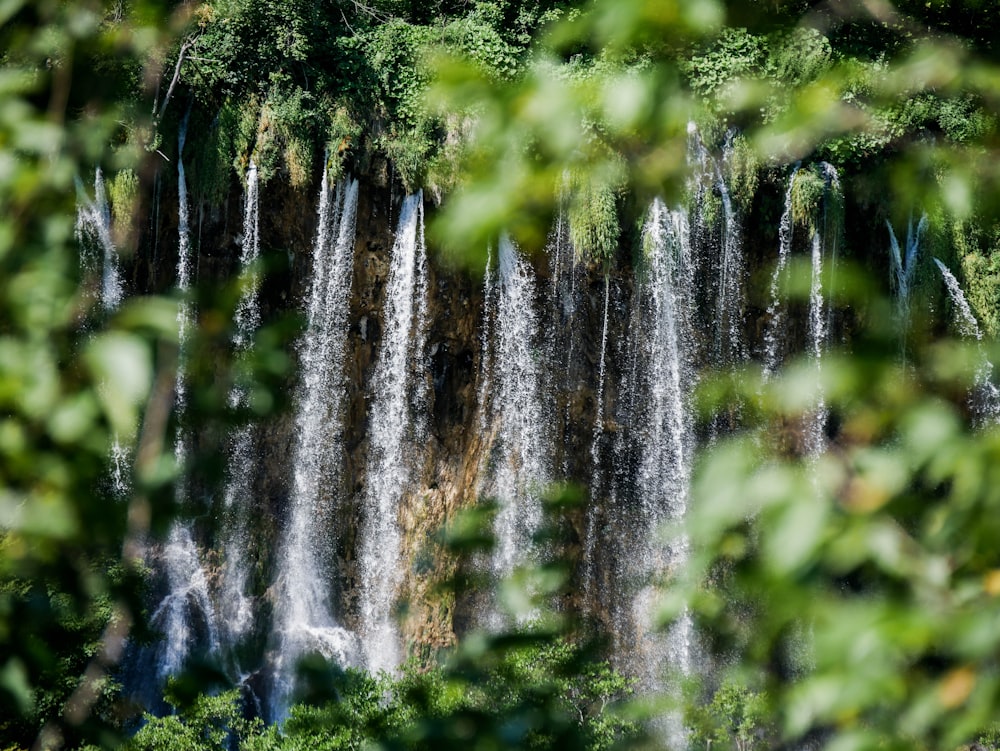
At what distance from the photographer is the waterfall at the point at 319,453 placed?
12078 mm

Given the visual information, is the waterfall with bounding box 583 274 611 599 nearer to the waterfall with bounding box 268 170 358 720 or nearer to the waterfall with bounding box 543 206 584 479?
the waterfall with bounding box 543 206 584 479

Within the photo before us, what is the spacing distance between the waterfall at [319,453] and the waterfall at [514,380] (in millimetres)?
1674

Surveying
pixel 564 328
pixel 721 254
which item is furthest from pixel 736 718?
pixel 721 254

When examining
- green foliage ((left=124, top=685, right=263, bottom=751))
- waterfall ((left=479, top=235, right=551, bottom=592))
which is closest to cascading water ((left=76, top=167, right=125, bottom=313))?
waterfall ((left=479, top=235, right=551, bottom=592))

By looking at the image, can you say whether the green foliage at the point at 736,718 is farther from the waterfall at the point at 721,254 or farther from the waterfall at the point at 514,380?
the waterfall at the point at 721,254

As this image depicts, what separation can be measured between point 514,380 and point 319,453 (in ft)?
7.62

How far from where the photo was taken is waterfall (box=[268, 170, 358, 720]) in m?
12.1

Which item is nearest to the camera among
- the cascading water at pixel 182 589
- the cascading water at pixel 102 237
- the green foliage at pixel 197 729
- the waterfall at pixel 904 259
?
the green foliage at pixel 197 729

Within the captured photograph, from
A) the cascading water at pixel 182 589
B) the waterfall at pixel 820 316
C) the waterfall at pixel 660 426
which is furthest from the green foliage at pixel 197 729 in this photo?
the waterfall at pixel 820 316

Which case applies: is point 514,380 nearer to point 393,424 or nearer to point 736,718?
point 393,424

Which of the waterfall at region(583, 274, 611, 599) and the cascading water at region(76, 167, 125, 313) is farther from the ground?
the cascading water at region(76, 167, 125, 313)

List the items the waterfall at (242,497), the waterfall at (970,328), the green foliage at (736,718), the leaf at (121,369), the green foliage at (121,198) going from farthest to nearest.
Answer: the waterfall at (970,328)
the waterfall at (242,497)
the green foliage at (121,198)
the green foliage at (736,718)
the leaf at (121,369)

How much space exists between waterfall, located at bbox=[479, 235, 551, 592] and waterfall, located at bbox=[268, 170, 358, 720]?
1.67 metres

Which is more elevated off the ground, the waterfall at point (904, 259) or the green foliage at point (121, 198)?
the green foliage at point (121, 198)
